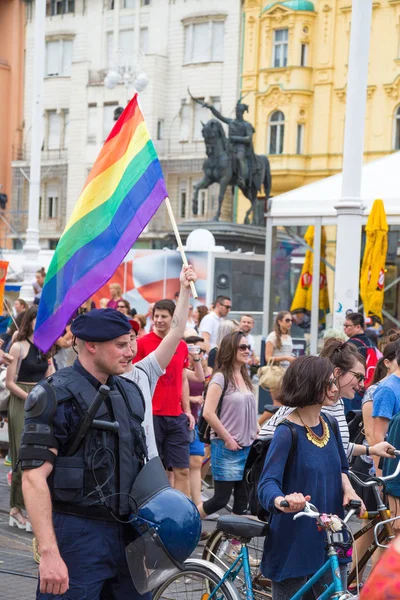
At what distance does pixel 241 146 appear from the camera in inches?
1280

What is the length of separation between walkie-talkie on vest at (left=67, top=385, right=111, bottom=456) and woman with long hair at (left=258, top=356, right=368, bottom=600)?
3.01 ft

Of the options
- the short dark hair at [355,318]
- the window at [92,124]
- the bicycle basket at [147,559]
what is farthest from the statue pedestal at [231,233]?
the bicycle basket at [147,559]

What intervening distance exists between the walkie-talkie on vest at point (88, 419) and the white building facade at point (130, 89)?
41.4 meters

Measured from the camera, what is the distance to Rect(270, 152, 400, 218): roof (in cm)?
1376

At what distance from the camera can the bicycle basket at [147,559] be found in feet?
12.3

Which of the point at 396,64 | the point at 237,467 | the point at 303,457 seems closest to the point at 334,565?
the point at 303,457

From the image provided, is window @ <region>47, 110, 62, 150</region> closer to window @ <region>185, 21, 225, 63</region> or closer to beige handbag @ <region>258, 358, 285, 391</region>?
window @ <region>185, 21, 225, 63</region>

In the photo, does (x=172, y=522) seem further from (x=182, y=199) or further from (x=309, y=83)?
(x=182, y=199)

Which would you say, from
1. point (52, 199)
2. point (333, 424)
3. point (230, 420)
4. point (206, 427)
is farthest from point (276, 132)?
point (333, 424)

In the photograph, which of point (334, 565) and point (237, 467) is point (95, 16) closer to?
point (237, 467)

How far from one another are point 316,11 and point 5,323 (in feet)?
112

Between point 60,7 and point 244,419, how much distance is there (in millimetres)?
46984

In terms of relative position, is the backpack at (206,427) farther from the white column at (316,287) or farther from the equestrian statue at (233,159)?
the equestrian statue at (233,159)

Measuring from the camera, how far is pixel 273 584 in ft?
14.9
